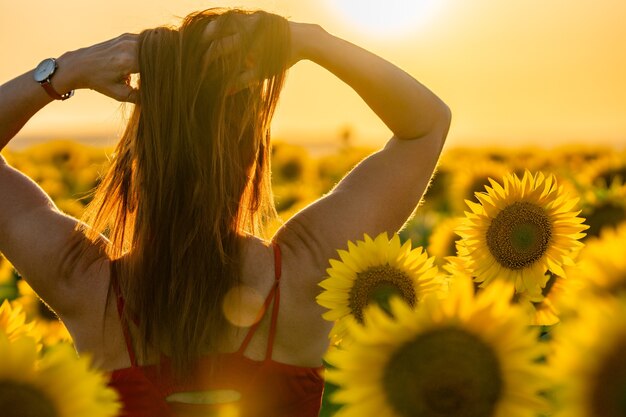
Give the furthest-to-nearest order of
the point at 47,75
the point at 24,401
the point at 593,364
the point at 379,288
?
the point at 47,75 → the point at 379,288 → the point at 24,401 → the point at 593,364

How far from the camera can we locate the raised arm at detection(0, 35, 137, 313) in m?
1.79

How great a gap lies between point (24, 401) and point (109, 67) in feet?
3.53

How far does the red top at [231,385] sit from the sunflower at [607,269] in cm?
95

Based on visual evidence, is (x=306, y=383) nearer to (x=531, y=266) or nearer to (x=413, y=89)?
(x=531, y=266)

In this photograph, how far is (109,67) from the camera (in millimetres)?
1777

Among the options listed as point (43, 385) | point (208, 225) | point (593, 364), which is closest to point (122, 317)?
point (208, 225)

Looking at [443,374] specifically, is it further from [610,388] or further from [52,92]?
[52,92]

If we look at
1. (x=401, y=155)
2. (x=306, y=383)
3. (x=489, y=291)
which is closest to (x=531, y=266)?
(x=401, y=155)

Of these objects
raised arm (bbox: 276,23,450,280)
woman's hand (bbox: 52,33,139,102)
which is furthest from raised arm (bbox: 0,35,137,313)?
raised arm (bbox: 276,23,450,280)

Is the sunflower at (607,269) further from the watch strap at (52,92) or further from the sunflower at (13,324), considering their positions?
the watch strap at (52,92)

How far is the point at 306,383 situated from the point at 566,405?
1.17 m

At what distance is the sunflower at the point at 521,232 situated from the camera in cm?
166

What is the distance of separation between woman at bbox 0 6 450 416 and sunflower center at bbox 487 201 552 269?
19 centimetres

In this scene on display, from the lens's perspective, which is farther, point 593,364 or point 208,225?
point 208,225
